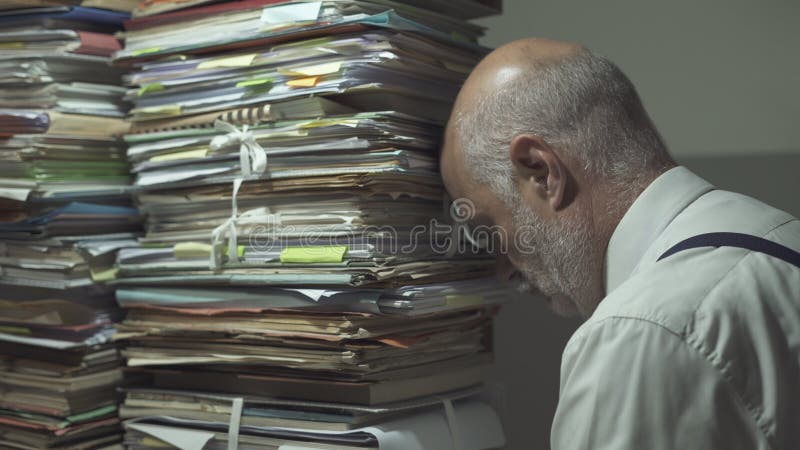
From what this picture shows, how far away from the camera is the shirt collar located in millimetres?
1135

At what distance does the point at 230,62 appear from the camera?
1.45 m

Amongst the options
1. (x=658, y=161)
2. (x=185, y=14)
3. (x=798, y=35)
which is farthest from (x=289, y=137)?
(x=798, y=35)

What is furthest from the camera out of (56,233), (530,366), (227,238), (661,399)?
(530,366)

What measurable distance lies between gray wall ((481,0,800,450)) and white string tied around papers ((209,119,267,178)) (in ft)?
2.27

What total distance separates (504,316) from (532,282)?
0.52m

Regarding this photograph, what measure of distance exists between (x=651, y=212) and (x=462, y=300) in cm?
39

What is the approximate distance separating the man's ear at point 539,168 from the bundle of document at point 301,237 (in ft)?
0.63

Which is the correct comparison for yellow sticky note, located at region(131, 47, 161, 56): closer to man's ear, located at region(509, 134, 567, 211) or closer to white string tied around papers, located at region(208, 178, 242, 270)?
white string tied around papers, located at region(208, 178, 242, 270)

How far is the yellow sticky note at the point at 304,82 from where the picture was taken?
1.35 metres

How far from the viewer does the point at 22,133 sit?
1.58 metres

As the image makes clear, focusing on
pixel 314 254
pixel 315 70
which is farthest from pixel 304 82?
pixel 314 254

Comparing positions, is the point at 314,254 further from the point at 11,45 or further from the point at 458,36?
the point at 11,45

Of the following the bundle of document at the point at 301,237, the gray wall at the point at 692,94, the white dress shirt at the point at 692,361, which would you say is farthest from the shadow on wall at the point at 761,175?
the white dress shirt at the point at 692,361

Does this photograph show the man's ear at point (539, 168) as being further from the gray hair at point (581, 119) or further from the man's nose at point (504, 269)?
the man's nose at point (504, 269)
